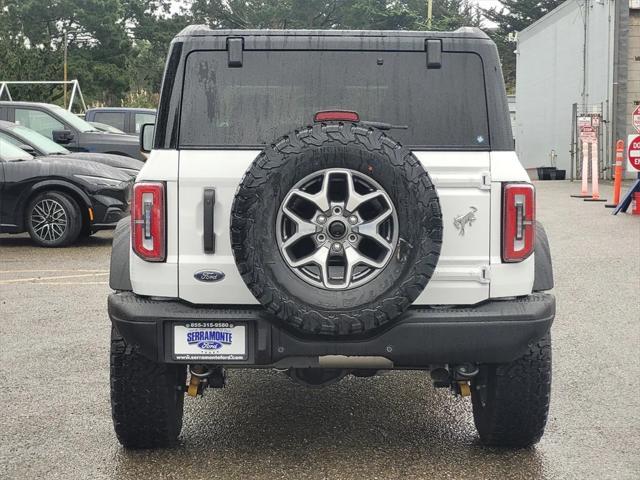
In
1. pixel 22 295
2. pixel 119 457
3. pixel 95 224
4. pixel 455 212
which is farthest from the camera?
pixel 95 224

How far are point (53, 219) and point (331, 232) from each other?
359 inches

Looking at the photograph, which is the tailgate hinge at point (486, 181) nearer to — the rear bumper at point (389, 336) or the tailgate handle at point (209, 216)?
the rear bumper at point (389, 336)

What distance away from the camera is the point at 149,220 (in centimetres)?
434

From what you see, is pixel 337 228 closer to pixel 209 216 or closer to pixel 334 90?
pixel 209 216

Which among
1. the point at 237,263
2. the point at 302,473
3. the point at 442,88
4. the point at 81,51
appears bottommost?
the point at 302,473

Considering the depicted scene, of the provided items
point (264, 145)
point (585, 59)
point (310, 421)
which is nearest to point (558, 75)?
point (585, 59)

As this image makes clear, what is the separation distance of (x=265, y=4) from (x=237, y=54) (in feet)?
223

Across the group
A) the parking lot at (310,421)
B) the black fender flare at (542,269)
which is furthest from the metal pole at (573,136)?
the black fender flare at (542,269)

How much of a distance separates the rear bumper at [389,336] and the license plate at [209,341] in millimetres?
22

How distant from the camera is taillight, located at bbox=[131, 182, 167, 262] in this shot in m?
4.32

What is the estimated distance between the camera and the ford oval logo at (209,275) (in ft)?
14.1

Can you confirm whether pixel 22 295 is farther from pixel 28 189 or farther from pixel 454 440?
pixel 454 440

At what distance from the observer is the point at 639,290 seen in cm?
966

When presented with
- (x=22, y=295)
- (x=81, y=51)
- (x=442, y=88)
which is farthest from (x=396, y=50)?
(x=81, y=51)
